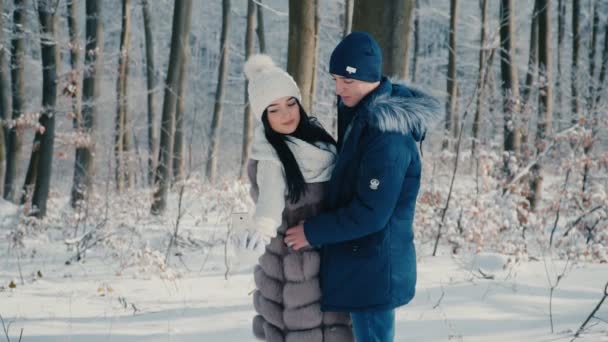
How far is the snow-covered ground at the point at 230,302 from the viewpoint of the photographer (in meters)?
3.81

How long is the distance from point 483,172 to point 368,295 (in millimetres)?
5129

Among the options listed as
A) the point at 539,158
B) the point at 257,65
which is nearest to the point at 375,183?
the point at 257,65

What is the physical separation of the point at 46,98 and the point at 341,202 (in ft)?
27.9

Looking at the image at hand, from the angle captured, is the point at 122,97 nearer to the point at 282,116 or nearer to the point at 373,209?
the point at 282,116

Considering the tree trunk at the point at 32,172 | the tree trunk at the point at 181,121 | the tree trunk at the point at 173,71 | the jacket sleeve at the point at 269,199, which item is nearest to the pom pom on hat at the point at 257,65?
the jacket sleeve at the point at 269,199

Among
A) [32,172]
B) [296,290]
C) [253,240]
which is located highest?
[253,240]

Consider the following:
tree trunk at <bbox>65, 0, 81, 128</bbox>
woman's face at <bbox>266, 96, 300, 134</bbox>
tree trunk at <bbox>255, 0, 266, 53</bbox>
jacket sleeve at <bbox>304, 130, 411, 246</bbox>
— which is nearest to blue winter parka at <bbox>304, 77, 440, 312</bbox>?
jacket sleeve at <bbox>304, 130, 411, 246</bbox>

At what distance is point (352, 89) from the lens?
8.05 ft

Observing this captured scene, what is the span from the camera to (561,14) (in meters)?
18.7

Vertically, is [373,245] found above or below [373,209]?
below

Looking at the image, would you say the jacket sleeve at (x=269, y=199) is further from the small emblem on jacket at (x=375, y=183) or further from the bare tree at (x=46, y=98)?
the bare tree at (x=46, y=98)

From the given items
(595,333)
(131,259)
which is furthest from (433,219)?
(131,259)

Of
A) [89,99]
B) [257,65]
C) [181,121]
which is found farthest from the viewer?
[181,121]

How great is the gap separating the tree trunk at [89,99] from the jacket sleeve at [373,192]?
30.0 ft
